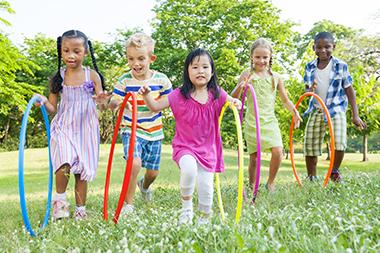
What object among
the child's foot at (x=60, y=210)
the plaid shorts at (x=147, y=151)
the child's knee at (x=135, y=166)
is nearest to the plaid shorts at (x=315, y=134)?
the plaid shorts at (x=147, y=151)

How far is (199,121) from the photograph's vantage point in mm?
4598

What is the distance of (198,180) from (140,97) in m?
1.37

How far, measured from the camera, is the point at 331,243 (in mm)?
2662

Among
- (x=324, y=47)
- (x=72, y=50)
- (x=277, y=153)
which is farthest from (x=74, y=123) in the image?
(x=324, y=47)

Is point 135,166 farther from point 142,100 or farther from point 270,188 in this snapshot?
point 270,188

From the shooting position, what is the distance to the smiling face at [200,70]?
→ 15.1 feet

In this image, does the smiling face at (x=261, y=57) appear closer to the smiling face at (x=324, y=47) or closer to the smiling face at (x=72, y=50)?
the smiling face at (x=324, y=47)

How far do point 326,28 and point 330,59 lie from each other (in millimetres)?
33724

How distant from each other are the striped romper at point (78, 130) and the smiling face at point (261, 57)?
2096 mm

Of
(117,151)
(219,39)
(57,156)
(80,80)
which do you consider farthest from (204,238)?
(219,39)

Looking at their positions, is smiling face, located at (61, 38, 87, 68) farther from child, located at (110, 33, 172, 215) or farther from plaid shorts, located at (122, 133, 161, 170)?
plaid shorts, located at (122, 133, 161, 170)

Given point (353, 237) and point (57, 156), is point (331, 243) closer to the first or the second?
point (353, 237)

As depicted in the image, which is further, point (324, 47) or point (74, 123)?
point (324, 47)


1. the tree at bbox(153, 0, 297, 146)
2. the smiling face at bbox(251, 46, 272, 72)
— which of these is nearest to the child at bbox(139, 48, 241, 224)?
the smiling face at bbox(251, 46, 272, 72)
